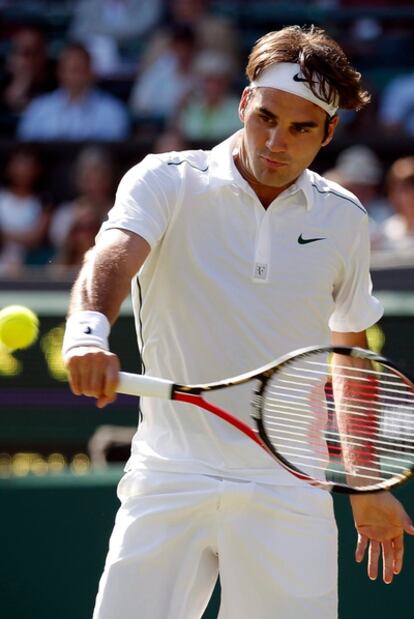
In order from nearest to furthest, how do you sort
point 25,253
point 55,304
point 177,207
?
point 177,207 < point 55,304 < point 25,253

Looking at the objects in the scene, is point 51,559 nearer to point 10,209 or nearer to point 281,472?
point 281,472

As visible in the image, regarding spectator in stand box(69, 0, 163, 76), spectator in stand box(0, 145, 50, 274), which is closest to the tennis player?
spectator in stand box(0, 145, 50, 274)

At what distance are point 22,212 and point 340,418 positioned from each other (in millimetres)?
5107

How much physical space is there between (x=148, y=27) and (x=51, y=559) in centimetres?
574

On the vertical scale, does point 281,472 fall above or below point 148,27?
below

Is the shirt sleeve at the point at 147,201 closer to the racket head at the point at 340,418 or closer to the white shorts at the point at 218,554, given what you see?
the racket head at the point at 340,418

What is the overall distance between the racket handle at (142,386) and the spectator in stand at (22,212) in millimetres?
4975

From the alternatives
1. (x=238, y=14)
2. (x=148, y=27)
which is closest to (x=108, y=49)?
(x=148, y=27)

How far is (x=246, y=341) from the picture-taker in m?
3.10

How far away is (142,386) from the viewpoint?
2.64 m

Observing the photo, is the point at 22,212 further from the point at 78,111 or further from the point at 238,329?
the point at 238,329

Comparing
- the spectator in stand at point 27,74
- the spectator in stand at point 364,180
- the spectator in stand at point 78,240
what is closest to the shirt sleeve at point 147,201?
the spectator in stand at point 78,240

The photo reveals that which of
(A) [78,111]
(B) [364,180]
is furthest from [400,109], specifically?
(A) [78,111]

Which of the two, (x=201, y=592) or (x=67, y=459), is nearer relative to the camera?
(x=201, y=592)
